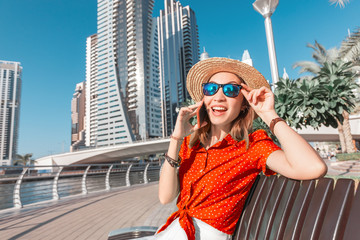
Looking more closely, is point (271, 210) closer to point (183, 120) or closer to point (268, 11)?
point (183, 120)

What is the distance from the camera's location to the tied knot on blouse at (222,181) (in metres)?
1.50

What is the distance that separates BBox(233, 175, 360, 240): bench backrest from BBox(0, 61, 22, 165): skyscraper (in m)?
165

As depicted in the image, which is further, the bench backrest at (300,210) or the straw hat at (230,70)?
the straw hat at (230,70)

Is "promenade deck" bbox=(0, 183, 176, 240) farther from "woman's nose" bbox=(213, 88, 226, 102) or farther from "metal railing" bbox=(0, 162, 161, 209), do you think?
"woman's nose" bbox=(213, 88, 226, 102)

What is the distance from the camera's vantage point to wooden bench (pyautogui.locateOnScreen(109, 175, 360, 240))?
876mm

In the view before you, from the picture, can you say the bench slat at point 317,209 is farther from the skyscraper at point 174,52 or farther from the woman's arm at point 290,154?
the skyscraper at point 174,52

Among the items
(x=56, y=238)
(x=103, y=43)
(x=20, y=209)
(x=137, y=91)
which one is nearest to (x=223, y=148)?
(x=56, y=238)

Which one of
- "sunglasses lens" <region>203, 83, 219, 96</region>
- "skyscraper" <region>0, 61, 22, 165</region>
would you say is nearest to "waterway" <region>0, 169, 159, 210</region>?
"sunglasses lens" <region>203, 83, 219, 96</region>

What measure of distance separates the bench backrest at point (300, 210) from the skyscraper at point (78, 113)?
173279mm

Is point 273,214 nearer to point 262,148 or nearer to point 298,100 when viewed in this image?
point 262,148

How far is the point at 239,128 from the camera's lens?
1.73 metres

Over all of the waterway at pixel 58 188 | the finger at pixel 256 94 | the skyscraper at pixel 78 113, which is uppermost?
the skyscraper at pixel 78 113

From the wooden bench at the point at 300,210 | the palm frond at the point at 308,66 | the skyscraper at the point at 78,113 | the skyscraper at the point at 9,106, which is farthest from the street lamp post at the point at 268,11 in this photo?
the skyscraper at the point at 78,113

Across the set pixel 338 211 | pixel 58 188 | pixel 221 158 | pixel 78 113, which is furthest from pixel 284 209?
pixel 78 113
